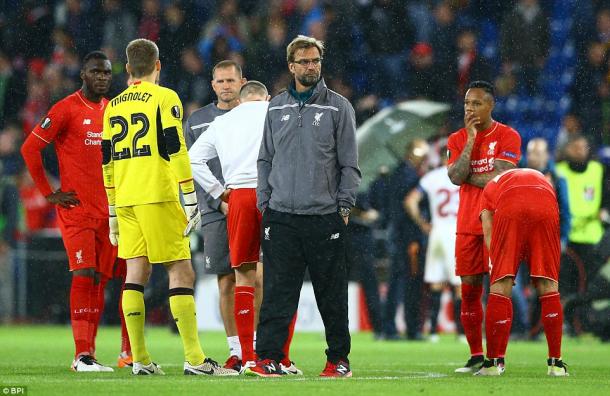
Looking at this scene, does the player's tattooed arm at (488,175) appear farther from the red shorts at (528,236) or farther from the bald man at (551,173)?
the bald man at (551,173)

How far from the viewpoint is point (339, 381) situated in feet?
27.7

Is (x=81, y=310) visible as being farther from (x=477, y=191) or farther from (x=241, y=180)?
(x=477, y=191)

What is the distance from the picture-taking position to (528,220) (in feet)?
29.7

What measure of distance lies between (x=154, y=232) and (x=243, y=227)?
74 cm

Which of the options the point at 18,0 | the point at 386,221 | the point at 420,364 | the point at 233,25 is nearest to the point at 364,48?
the point at 233,25

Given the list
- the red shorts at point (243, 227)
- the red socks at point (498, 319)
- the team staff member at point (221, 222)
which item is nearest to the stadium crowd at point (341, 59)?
the team staff member at point (221, 222)

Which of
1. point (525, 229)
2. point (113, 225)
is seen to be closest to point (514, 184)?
A: point (525, 229)

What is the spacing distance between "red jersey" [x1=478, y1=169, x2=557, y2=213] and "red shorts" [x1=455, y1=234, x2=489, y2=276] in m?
0.71

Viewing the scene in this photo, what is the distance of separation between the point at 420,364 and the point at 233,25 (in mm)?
11584

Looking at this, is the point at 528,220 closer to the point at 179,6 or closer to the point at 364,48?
the point at 364,48

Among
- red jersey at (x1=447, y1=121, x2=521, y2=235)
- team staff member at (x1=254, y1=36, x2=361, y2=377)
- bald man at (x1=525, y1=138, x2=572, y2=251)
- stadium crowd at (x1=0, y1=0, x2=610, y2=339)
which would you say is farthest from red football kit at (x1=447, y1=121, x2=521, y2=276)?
stadium crowd at (x1=0, y1=0, x2=610, y2=339)

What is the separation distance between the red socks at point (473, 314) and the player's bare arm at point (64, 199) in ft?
10.7

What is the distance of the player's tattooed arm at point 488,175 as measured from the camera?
9906 millimetres

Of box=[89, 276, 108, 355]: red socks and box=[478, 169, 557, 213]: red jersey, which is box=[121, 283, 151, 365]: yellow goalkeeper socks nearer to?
box=[89, 276, 108, 355]: red socks
